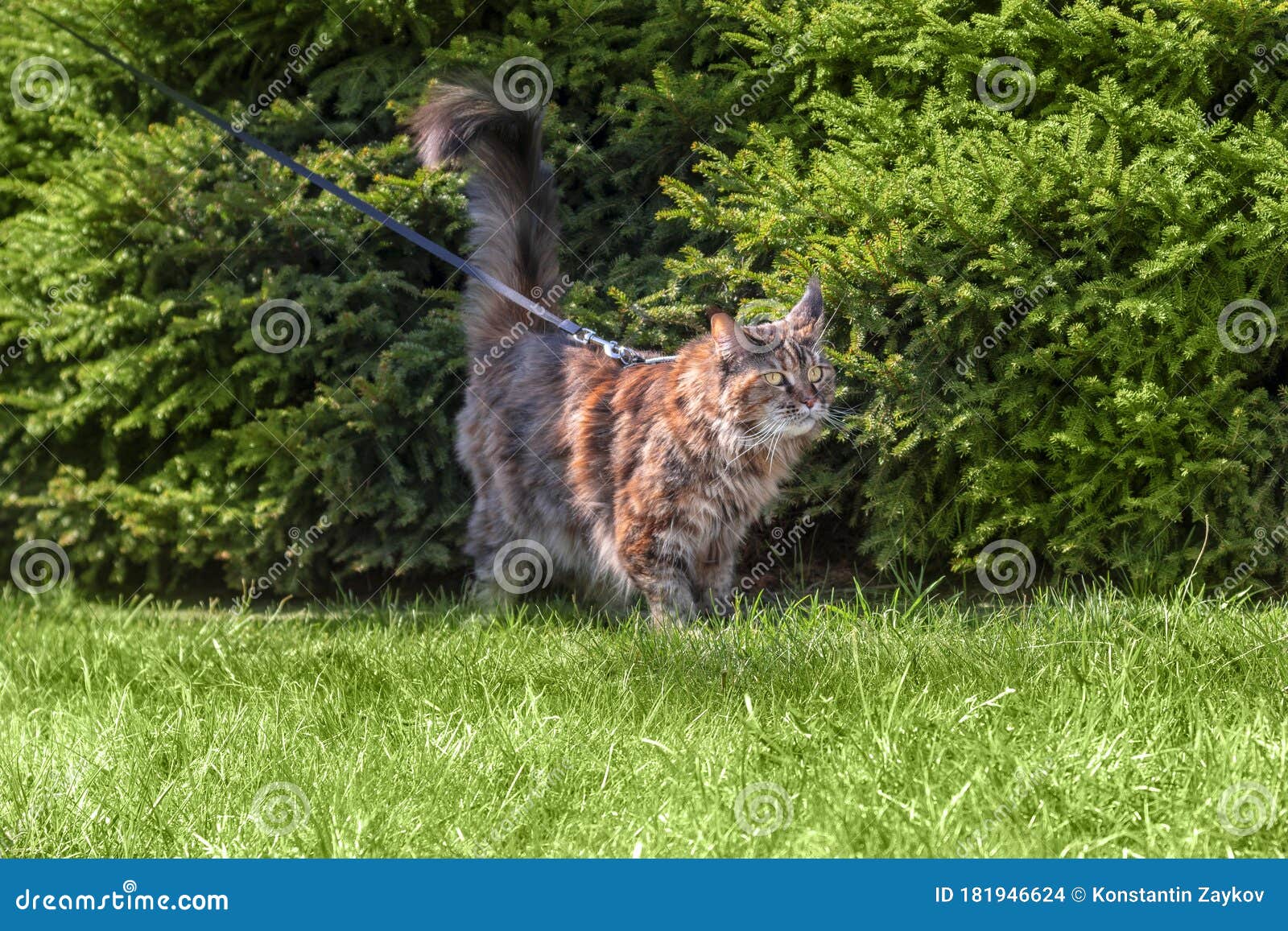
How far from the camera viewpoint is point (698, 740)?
3.04 meters

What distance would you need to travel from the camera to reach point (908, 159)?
4.62 m

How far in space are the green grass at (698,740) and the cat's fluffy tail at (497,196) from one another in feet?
5.53

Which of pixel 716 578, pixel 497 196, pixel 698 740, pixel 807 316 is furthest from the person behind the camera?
pixel 497 196

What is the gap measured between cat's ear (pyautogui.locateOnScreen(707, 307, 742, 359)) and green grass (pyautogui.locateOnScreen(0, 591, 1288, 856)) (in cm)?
98

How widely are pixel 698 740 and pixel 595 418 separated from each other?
210cm

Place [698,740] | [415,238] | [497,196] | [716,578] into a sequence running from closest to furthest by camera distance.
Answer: [698,740], [415,238], [716,578], [497,196]

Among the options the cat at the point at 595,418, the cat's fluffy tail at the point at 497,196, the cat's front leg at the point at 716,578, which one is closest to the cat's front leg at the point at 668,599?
the cat at the point at 595,418

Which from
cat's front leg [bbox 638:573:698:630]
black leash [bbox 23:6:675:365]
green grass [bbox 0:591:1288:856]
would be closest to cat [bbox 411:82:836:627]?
cat's front leg [bbox 638:573:698:630]

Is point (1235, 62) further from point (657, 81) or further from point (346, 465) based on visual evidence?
point (346, 465)

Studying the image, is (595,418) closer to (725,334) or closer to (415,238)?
(725,334)

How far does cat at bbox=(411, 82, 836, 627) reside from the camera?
14.1 feet

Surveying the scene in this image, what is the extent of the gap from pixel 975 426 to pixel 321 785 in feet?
9.33

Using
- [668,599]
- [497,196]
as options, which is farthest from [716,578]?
[497,196]

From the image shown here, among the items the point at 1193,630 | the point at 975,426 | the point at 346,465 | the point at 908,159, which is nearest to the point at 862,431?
the point at 975,426
